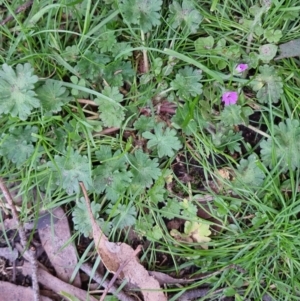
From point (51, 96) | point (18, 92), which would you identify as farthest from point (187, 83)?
point (18, 92)

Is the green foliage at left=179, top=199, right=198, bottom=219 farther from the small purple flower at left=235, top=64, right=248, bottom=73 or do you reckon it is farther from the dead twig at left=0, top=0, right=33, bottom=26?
the dead twig at left=0, top=0, right=33, bottom=26

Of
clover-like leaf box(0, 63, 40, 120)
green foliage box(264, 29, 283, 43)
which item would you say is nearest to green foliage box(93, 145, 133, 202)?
clover-like leaf box(0, 63, 40, 120)

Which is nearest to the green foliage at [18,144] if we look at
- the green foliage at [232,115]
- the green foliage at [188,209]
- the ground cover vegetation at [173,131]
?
the ground cover vegetation at [173,131]

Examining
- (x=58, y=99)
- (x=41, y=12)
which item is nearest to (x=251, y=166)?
(x=58, y=99)

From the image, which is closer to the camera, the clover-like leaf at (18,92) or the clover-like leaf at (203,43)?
the clover-like leaf at (18,92)

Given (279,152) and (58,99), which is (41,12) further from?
(279,152)

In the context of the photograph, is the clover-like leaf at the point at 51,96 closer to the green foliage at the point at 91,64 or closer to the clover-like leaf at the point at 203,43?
the green foliage at the point at 91,64

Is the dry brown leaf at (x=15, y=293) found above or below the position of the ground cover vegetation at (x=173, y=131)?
below
